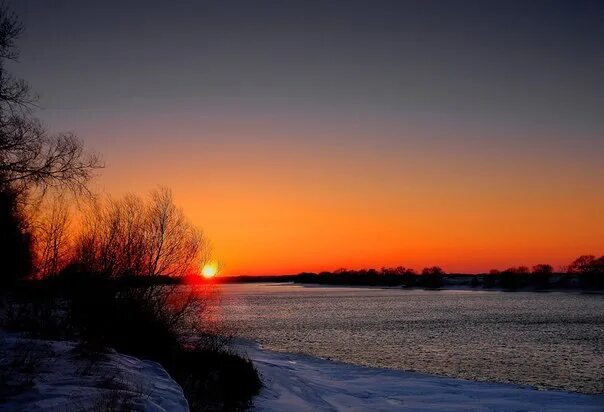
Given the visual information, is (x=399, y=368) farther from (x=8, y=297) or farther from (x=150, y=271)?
(x=8, y=297)

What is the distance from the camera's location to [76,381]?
8484 millimetres

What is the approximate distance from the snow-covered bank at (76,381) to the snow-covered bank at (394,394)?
495cm

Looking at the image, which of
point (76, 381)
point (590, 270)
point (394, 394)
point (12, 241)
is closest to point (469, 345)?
point (394, 394)

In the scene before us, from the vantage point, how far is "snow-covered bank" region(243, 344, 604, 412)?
15578 mm

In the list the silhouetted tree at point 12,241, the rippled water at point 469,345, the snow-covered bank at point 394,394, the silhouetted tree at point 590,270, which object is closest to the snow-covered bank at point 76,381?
the snow-covered bank at point 394,394

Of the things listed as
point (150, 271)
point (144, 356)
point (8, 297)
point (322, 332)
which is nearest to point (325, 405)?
point (144, 356)

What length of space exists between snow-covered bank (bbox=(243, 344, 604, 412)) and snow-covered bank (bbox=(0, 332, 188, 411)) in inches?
195

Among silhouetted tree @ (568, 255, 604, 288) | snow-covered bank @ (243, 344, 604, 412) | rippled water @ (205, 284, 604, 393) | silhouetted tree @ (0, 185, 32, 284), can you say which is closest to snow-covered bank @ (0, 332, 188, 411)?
snow-covered bank @ (243, 344, 604, 412)

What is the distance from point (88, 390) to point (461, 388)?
14638 millimetres

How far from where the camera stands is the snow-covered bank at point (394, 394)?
15578 mm

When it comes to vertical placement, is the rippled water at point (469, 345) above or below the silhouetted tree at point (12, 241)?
below

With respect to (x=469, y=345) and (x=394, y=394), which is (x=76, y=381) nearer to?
(x=394, y=394)

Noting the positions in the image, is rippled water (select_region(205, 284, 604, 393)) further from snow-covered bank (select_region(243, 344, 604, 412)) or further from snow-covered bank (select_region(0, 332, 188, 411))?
snow-covered bank (select_region(0, 332, 188, 411))

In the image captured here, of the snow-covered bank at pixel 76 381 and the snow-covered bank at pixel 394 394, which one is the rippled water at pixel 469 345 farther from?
the snow-covered bank at pixel 76 381
